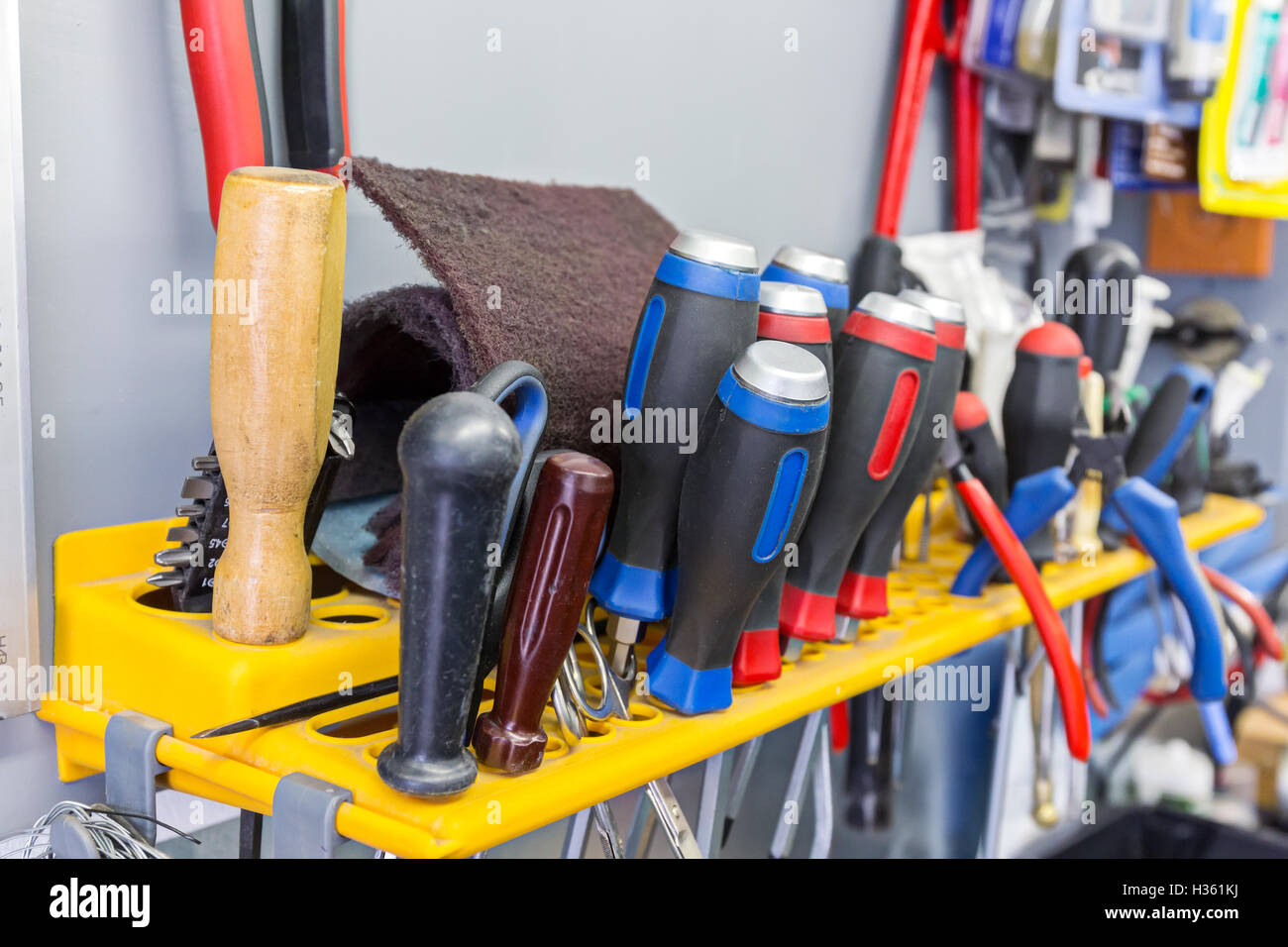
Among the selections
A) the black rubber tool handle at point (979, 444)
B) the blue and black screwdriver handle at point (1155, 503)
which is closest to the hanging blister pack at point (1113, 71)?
the blue and black screwdriver handle at point (1155, 503)

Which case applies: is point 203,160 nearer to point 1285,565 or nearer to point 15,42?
point 15,42

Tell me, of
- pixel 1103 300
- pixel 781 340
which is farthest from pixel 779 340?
pixel 1103 300

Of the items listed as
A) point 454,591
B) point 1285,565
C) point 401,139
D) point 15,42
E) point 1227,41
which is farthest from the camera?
point 1285,565

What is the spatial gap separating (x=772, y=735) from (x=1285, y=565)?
72 cm

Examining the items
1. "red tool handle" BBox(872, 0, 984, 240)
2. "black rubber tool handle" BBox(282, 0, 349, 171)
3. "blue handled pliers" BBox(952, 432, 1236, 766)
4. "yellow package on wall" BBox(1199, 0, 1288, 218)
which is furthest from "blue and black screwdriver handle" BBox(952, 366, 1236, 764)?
"black rubber tool handle" BBox(282, 0, 349, 171)

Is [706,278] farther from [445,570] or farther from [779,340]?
[445,570]

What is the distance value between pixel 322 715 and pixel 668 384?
20 cm

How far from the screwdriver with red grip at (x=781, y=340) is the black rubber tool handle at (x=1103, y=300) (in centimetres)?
48

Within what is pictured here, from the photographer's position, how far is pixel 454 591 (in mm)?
362

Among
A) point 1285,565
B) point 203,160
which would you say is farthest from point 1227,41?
point 203,160

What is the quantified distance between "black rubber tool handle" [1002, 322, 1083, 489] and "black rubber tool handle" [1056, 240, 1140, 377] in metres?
0.19

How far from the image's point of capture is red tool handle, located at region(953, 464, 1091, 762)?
0.66m

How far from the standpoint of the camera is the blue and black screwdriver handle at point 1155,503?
0.72m

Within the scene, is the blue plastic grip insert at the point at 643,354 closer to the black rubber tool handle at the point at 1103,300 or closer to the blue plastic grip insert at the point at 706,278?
the blue plastic grip insert at the point at 706,278
